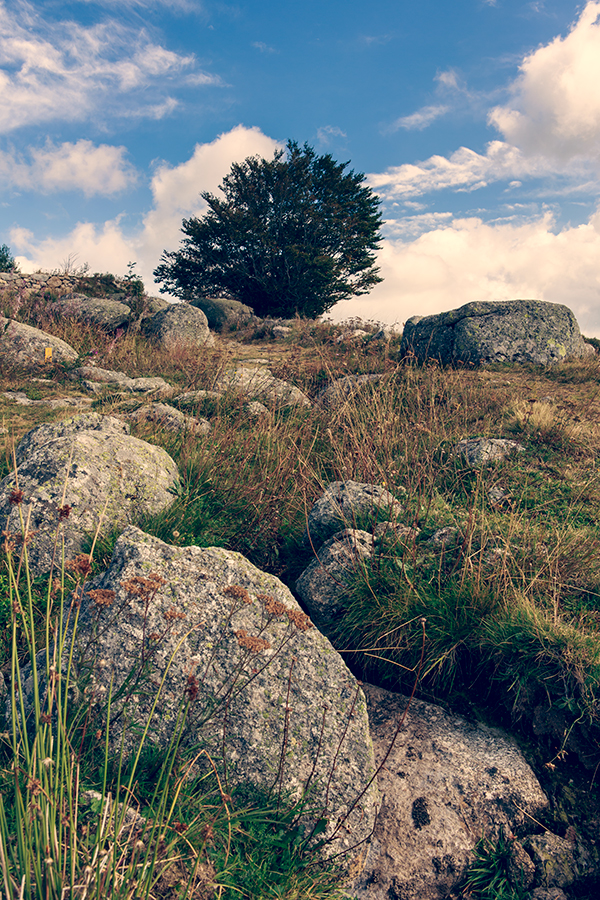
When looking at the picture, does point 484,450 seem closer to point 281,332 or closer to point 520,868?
point 520,868

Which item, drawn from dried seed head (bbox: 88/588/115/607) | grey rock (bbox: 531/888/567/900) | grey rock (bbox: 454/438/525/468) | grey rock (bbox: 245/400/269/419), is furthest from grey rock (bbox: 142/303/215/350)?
grey rock (bbox: 531/888/567/900)

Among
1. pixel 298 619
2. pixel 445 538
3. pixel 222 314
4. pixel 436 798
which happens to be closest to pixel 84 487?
pixel 298 619

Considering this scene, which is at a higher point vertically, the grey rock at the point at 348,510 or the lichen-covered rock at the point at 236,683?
the grey rock at the point at 348,510

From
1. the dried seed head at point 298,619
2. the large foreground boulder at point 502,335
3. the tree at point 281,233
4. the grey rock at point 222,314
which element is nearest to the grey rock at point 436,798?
the dried seed head at point 298,619

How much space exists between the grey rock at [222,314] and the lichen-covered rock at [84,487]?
14.7 metres

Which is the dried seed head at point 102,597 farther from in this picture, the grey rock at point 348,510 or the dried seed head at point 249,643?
the grey rock at point 348,510

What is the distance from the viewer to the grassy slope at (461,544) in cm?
283

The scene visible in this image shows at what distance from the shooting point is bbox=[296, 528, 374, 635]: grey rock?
3.35 metres

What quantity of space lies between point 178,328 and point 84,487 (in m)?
10.7

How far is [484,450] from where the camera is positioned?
5438 millimetres

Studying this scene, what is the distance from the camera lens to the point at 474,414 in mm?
7098

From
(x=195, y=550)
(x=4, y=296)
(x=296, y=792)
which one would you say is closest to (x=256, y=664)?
(x=296, y=792)

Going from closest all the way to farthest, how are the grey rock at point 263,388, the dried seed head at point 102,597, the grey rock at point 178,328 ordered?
the dried seed head at point 102,597 < the grey rock at point 263,388 < the grey rock at point 178,328

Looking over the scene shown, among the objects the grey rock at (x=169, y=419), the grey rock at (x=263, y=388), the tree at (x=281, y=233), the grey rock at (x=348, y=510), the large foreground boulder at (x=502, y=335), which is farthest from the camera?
the tree at (x=281, y=233)
